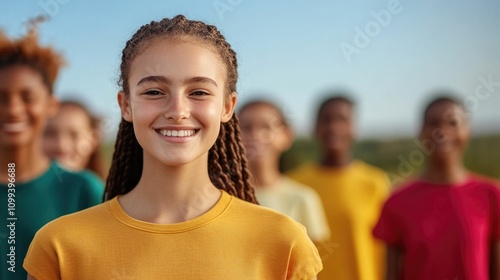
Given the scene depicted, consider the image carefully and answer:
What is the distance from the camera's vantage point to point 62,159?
633 centimetres

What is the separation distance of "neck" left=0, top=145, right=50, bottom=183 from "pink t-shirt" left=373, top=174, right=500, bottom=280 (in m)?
2.07

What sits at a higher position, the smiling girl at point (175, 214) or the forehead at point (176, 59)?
the forehead at point (176, 59)

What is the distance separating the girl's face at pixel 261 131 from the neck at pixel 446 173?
1193mm

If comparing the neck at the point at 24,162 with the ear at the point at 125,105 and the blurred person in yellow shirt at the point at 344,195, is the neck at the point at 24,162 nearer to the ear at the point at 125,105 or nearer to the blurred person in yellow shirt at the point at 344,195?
the ear at the point at 125,105

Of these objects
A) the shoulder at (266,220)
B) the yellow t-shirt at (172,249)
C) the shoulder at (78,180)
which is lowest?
the yellow t-shirt at (172,249)

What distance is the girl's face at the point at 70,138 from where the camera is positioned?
6.43 meters

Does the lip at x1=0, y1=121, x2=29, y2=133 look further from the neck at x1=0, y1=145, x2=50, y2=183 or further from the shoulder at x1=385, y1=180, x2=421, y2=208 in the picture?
the shoulder at x1=385, y1=180, x2=421, y2=208

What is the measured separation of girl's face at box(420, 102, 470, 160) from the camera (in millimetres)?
5254

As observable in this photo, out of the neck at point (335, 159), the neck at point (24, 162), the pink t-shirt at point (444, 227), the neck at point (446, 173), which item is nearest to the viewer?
the neck at point (24, 162)

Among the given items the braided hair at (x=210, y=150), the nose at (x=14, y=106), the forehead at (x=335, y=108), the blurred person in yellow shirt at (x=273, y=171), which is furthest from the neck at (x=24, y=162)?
the forehead at (x=335, y=108)

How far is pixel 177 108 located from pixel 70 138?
4035 mm

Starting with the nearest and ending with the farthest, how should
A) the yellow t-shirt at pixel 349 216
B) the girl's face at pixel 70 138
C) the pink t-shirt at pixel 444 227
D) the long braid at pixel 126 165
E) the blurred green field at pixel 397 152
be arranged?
the long braid at pixel 126 165
the pink t-shirt at pixel 444 227
the yellow t-shirt at pixel 349 216
the girl's face at pixel 70 138
the blurred green field at pixel 397 152

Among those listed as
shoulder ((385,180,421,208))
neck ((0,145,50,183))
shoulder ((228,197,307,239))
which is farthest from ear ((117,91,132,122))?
shoulder ((385,180,421,208))

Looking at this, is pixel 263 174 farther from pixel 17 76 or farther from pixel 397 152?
pixel 397 152
